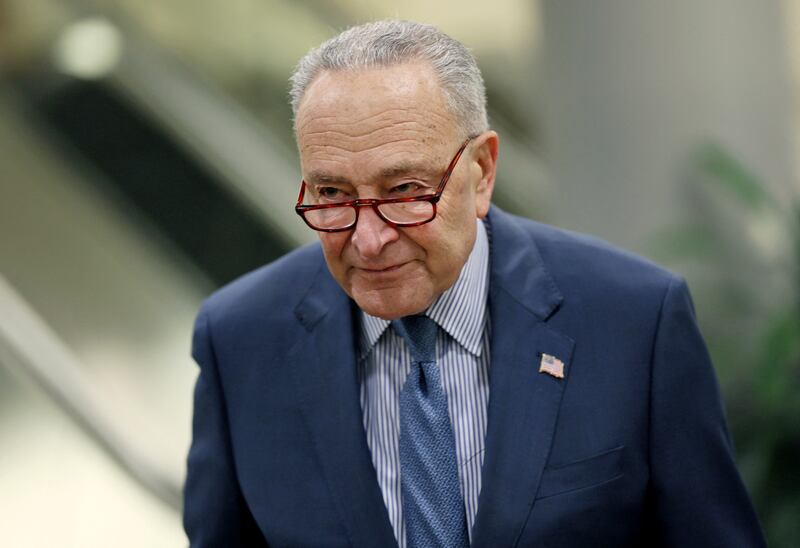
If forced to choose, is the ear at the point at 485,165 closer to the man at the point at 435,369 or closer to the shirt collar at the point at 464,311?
the man at the point at 435,369

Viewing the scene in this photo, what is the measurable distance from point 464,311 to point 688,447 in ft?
1.69

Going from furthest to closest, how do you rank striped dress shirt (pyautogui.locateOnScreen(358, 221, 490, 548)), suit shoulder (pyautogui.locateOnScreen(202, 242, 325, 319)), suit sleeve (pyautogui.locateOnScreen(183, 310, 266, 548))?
suit shoulder (pyautogui.locateOnScreen(202, 242, 325, 319)) < suit sleeve (pyautogui.locateOnScreen(183, 310, 266, 548)) < striped dress shirt (pyautogui.locateOnScreen(358, 221, 490, 548))

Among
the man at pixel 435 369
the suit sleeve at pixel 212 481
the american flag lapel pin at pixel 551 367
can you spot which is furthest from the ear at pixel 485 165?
the suit sleeve at pixel 212 481

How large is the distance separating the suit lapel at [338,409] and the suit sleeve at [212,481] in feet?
0.63

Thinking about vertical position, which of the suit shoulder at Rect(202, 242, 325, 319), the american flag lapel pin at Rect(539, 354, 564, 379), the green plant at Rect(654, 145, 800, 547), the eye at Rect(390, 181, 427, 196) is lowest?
the green plant at Rect(654, 145, 800, 547)

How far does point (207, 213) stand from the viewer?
26.1 feet

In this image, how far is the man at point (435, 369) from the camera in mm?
2287

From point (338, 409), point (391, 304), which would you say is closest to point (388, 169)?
point (391, 304)

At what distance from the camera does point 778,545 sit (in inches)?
188

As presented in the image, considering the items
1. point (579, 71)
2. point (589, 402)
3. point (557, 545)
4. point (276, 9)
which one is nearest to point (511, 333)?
point (589, 402)

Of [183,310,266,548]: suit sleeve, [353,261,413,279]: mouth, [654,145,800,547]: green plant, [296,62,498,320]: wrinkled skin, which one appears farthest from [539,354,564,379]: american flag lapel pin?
[654,145,800,547]: green plant

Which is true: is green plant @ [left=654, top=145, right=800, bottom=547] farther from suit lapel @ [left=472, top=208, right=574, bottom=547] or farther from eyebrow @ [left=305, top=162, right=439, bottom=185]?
eyebrow @ [left=305, top=162, right=439, bottom=185]

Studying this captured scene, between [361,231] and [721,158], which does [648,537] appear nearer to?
[361,231]

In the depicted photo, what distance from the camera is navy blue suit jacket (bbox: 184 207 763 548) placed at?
246 centimetres
